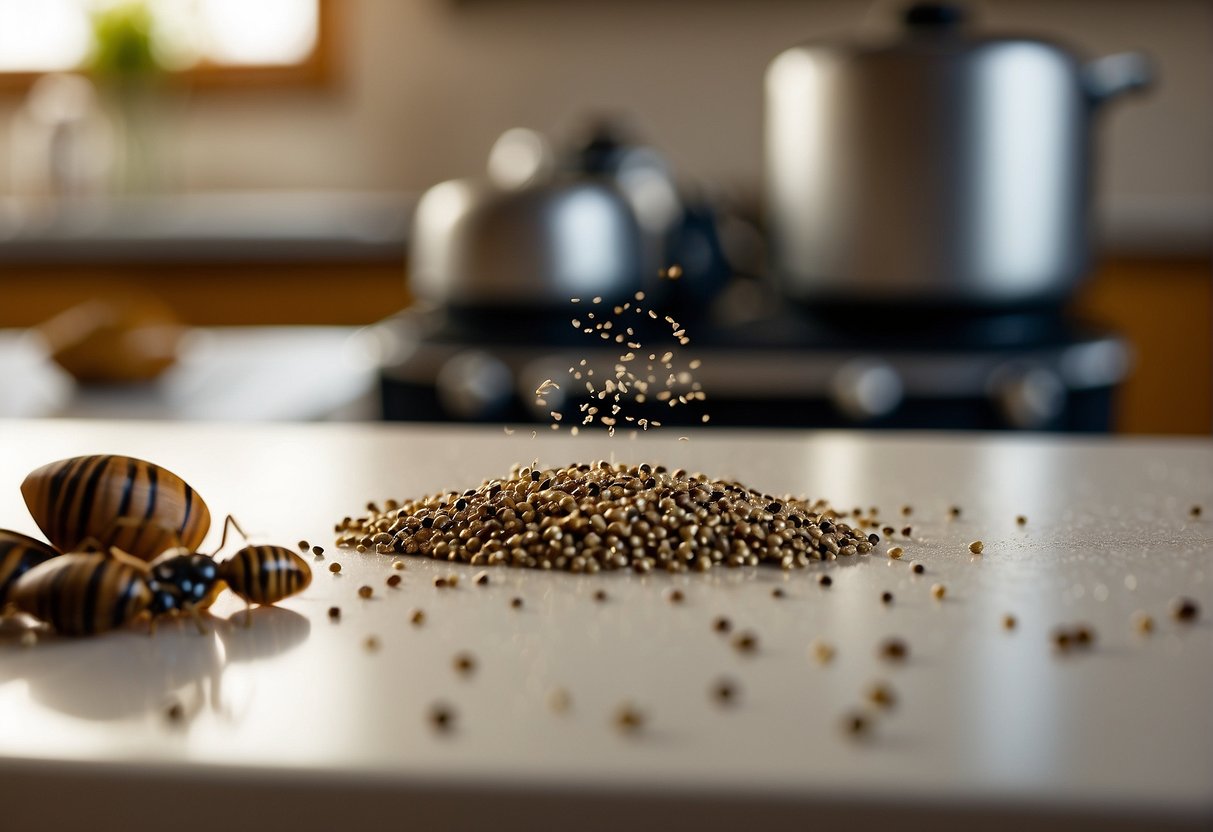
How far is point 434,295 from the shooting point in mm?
1649

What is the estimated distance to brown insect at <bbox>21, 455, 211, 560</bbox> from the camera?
1.97 feet

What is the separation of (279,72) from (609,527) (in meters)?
3.14

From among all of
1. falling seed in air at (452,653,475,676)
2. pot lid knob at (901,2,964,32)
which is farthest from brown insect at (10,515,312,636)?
pot lid knob at (901,2,964,32)

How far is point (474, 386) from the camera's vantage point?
58.8 inches

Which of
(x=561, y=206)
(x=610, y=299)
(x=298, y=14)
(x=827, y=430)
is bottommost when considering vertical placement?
(x=827, y=430)

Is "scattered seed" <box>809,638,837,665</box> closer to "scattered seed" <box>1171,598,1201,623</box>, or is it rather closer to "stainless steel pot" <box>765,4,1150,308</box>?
"scattered seed" <box>1171,598,1201,623</box>

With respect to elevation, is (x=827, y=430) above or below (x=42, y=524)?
below

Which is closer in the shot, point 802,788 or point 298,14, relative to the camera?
point 802,788

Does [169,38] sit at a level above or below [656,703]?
above

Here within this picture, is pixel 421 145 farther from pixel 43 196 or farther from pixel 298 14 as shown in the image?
pixel 43 196

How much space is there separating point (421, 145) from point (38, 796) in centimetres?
314

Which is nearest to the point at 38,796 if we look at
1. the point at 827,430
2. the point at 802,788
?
the point at 802,788

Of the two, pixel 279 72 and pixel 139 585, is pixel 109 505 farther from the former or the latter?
pixel 279 72

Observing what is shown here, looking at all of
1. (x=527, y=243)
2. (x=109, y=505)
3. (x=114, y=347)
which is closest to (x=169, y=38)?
(x=114, y=347)
